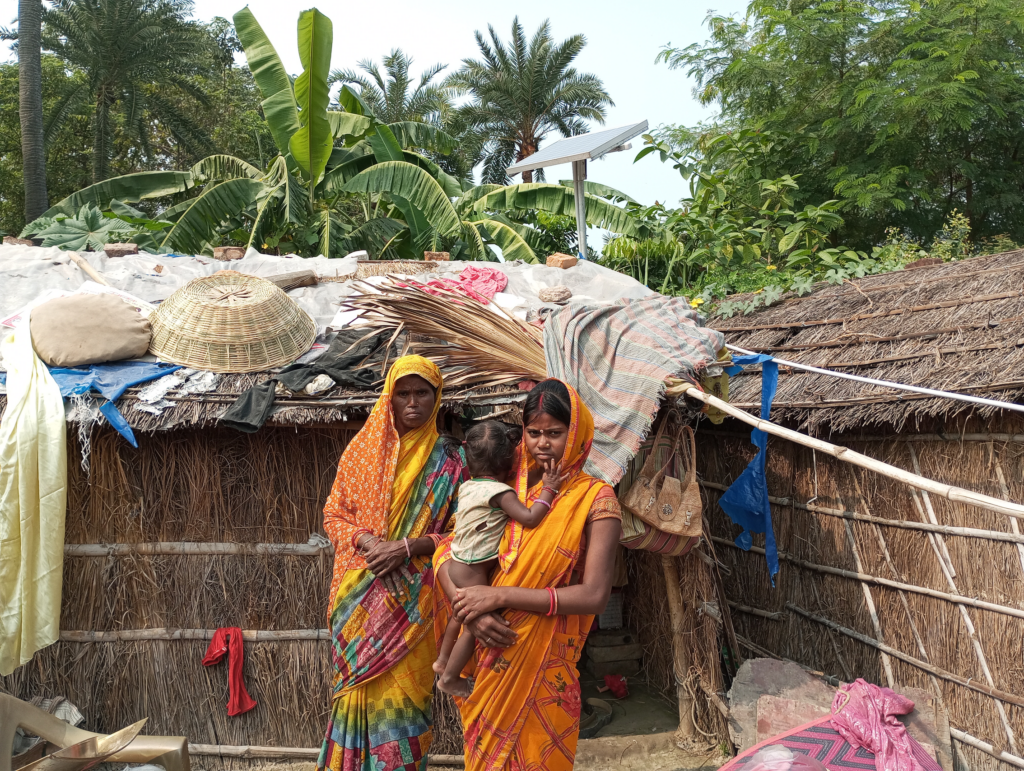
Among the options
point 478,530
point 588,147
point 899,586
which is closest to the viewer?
point 478,530

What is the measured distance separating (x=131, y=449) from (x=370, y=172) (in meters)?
7.47

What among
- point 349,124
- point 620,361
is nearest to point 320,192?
Answer: point 349,124

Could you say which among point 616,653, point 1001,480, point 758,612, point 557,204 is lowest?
point 616,653

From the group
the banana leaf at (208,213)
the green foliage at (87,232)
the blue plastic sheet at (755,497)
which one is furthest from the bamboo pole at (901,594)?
the banana leaf at (208,213)

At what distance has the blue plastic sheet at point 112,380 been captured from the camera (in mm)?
4270

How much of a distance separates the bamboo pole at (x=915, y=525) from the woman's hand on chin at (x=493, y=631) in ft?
10.4

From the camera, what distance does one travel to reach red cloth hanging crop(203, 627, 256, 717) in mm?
4551

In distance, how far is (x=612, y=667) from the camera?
19.6ft

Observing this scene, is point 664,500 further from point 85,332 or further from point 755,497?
point 85,332

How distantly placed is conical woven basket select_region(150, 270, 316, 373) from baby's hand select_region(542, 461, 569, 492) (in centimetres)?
244

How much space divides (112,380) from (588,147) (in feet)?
15.7

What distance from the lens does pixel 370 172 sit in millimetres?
11320

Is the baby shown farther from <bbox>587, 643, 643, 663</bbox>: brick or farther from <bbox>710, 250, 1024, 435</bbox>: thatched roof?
<bbox>587, 643, 643, 663</bbox>: brick

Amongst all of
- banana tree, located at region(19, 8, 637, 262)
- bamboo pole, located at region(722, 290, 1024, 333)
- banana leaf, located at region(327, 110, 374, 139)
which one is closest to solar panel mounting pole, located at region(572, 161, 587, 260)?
bamboo pole, located at region(722, 290, 1024, 333)
